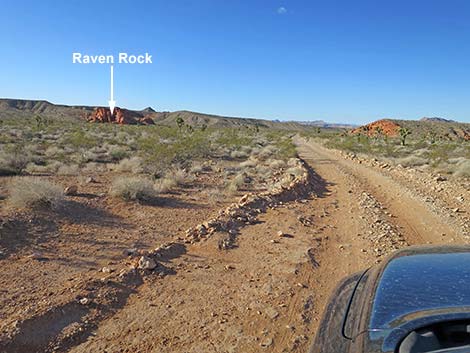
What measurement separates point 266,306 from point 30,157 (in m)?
14.4

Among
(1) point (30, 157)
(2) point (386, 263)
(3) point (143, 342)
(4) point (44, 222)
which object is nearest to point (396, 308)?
(2) point (386, 263)

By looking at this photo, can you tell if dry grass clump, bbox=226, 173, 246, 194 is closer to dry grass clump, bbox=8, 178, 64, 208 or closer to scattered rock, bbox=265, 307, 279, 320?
dry grass clump, bbox=8, 178, 64, 208

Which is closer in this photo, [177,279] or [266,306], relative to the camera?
[266,306]

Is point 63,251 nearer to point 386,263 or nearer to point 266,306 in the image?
point 266,306

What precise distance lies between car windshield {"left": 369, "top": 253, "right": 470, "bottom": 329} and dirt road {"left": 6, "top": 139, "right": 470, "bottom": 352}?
207 centimetres

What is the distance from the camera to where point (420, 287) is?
2070mm

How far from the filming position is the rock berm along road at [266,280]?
165 inches

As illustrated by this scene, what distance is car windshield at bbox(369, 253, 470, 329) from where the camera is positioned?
1864 millimetres

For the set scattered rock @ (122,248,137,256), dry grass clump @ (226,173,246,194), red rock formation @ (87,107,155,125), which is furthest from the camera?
red rock formation @ (87,107,155,125)

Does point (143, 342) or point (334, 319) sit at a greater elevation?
point (334, 319)

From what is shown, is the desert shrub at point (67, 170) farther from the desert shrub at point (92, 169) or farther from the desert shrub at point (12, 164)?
the desert shrub at point (12, 164)


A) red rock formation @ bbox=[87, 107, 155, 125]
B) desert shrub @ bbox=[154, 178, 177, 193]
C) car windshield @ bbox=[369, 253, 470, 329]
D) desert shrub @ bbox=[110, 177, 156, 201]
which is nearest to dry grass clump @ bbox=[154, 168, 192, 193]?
desert shrub @ bbox=[154, 178, 177, 193]

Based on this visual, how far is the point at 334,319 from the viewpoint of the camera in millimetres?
2203

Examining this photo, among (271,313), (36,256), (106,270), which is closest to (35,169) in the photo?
(36,256)
